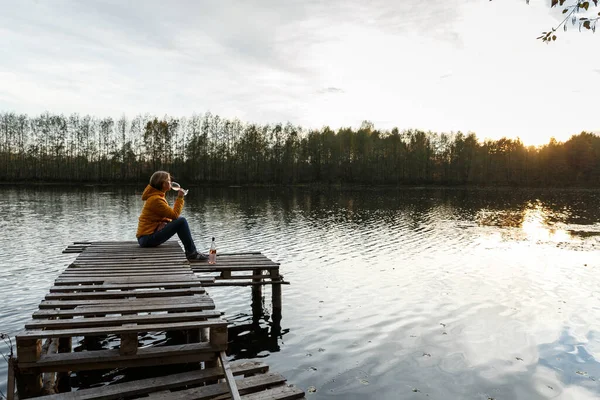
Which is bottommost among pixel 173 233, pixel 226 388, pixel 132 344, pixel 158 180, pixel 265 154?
pixel 226 388

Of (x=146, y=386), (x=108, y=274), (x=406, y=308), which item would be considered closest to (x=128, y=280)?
(x=108, y=274)

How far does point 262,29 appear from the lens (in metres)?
30.8

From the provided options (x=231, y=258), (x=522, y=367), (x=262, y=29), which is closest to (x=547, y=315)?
(x=522, y=367)

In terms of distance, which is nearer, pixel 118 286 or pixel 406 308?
pixel 118 286

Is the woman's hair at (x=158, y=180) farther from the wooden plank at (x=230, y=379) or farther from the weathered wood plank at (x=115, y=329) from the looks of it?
the wooden plank at (x=230, y=379)

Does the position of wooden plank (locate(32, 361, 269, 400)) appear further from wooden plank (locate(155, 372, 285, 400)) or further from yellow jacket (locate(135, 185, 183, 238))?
yellow jacket (locate(135, 185, 183, 238))

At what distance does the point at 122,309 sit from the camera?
17.7 ft

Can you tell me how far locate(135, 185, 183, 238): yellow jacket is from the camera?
977cm

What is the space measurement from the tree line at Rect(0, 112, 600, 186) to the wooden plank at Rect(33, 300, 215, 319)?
82.8 m

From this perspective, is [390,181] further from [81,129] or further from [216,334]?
[216,334]

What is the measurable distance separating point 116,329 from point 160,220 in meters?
5.67

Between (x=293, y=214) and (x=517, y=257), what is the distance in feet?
62.6

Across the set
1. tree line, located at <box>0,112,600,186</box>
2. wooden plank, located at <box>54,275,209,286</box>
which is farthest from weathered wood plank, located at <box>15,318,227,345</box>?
tree line, located at <box>0,112,600,186</box>

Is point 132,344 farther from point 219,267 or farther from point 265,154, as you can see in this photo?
point 265,154
